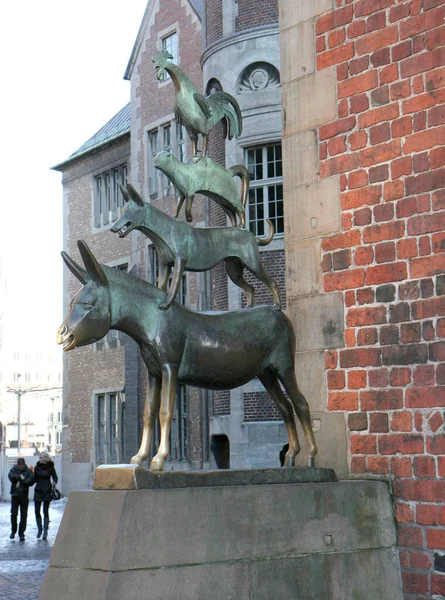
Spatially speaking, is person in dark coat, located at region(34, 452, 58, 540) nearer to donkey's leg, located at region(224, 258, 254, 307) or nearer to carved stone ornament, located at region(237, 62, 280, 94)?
carved stone ornament, located at region(237, 62, 280, 94)

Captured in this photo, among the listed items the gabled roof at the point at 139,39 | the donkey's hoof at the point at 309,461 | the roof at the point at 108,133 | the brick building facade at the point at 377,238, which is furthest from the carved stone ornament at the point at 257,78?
the donkey's hoof at the point at 309,461

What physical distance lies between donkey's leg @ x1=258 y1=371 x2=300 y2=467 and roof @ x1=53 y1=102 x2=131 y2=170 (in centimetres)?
2570

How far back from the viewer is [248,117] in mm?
22875

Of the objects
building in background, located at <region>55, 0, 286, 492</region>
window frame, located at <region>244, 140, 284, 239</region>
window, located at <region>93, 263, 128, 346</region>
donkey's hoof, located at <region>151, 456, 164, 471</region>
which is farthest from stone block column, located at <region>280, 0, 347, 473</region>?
window, located at <region>93, 263, 128, 346</region>

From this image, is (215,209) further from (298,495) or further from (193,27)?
(298,495)

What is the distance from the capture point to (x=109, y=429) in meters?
31.2

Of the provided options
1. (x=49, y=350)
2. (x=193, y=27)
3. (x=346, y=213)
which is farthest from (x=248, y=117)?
(x=49, y=350)

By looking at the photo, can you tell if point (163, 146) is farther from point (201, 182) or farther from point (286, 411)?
point (286, 411)

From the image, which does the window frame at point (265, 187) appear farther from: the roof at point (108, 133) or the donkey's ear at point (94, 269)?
the donkey's ear at point (94, 269)

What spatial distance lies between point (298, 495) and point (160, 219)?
1779 mm

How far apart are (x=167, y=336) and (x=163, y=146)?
23881mm

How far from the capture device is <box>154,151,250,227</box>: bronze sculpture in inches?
250

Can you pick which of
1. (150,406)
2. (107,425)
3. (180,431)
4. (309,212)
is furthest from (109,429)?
(150,406)

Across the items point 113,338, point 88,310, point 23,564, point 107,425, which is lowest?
point 23,564
